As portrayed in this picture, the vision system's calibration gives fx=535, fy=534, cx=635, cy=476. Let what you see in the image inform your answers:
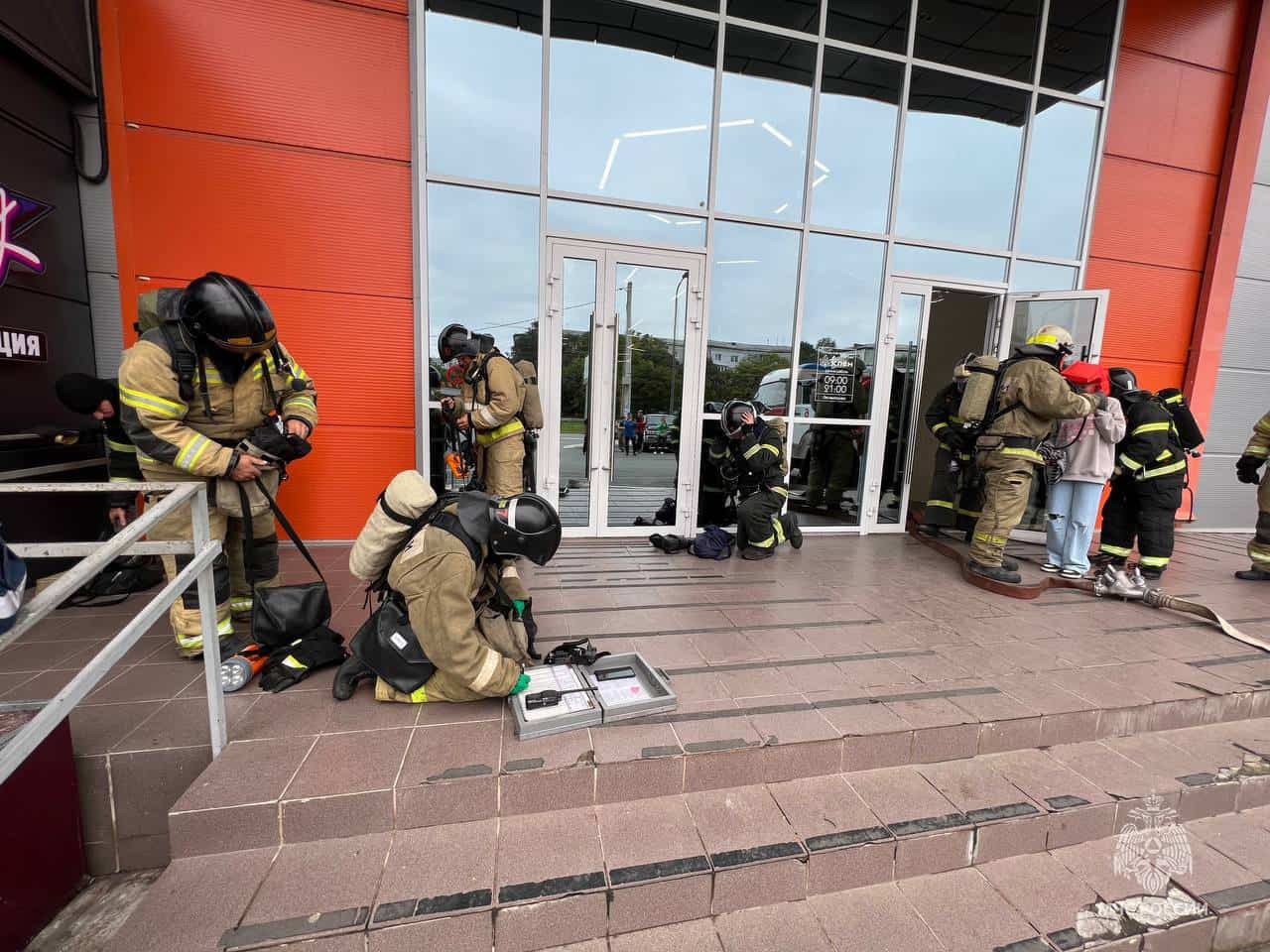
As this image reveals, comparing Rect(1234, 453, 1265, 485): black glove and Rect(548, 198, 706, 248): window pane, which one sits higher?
Rect(548, 198, 706, 248): window pane

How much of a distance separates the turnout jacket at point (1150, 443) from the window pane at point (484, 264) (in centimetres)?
517

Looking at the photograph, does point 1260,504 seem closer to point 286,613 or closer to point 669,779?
point 669,779

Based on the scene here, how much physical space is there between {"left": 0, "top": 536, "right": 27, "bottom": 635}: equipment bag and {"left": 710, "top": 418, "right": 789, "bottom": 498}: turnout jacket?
4.30 meters

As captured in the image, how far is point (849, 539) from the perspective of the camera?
577cm

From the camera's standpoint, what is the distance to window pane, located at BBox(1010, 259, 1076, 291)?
19.1ft

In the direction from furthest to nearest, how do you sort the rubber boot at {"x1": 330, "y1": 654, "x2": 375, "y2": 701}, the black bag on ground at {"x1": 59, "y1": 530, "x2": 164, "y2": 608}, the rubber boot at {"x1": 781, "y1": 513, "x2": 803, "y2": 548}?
the rubber boot at {"x1": 781, "y1": 513, "x2": 803, "y2": 548}, the black bag on ground at {"x1": 59, "y1": 530, "x2": 164, "y2": 608}, the rubber boot at {"x1": 330, "y1": 654, "x2": 375, "y2": 701}

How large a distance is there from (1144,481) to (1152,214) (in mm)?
3639

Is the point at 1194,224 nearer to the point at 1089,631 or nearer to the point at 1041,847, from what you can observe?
the point at 1089,631

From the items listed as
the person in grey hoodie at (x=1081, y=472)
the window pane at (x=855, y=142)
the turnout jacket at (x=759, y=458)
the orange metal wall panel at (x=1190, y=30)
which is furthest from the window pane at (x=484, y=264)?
the orange metal wall panel at (x=1190, y=30)

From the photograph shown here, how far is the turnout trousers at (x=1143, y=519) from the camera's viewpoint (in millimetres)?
4508

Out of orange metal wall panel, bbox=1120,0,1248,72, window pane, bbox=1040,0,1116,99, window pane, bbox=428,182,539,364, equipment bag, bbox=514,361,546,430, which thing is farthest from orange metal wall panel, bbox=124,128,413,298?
orange metal wall panel, bbox=1120,0,1248,72

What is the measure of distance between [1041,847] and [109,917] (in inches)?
137

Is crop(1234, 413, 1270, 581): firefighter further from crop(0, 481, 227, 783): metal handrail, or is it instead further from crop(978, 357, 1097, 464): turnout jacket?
crop(0, 481, 227, 783): metal handrail

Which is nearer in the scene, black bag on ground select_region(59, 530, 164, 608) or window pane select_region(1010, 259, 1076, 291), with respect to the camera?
black bag on ground select_region(59, 530, 164, 608)
